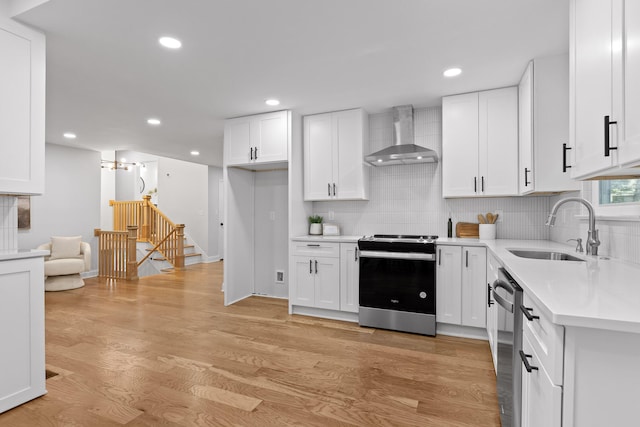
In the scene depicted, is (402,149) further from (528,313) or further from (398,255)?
(528,313)

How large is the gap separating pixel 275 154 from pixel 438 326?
2630mm

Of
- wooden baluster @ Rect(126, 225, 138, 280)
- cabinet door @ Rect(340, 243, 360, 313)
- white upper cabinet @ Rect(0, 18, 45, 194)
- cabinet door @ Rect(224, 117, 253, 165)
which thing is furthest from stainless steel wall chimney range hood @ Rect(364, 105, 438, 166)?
wooden baluster @ Rect(126, 225, 138, 280)

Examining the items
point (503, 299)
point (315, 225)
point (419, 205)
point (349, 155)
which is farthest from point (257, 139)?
point (503, 299)

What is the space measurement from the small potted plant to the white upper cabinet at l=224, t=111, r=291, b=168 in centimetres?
87

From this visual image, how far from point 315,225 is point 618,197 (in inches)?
114

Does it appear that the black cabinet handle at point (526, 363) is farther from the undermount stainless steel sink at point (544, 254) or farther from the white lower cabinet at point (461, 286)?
the white lower cabinet at point (461, 286)

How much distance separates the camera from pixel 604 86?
1.37 metres

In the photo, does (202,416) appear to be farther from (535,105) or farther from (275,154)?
(535,105)

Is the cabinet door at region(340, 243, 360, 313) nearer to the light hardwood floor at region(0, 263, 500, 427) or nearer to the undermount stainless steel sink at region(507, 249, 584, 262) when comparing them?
the light hardwood floor at region(0, 263, 500, 427)

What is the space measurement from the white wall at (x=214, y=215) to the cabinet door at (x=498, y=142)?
6945mm

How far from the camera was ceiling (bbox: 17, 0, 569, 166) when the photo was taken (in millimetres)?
2055

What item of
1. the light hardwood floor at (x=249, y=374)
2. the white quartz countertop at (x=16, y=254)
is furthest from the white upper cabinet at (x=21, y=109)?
the light hardwood floor at (x=249, y=374)

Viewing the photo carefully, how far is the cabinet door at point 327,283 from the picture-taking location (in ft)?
12.2

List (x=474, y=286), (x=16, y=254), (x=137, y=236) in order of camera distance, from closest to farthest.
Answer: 1. (x=16, y=254)
2. (x=474, y=286)
3. (x=137, y=236)
